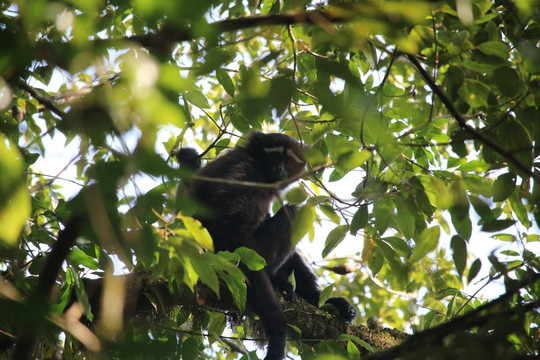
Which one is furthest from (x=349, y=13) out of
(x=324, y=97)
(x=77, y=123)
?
(x=77, y=123)

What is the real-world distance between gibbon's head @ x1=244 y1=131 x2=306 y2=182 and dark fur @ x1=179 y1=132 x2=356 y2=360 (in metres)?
0.01

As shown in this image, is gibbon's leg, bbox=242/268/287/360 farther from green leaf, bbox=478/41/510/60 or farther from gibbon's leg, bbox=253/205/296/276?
green leaf, bbox=478/41/510/60

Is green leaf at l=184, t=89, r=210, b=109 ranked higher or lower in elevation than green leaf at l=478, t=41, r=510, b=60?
higher

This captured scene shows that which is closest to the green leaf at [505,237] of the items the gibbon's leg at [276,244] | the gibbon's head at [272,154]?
the gibbon's leg at [276,244]

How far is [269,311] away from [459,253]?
7.08 ft

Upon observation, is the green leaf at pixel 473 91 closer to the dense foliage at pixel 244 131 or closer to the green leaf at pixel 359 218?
the dense foliage at pixel 244 131

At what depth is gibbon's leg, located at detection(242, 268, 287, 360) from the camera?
3.73 metres

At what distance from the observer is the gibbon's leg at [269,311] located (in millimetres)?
3734

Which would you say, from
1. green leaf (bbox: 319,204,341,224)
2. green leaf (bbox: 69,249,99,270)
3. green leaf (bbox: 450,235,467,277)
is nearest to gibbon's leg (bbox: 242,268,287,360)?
green leaf (bbox: 69,249,99,270)

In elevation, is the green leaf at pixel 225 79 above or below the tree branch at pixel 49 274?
above

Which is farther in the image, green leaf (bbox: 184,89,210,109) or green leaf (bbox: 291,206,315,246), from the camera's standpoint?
green leaf (bbox: 184,89,210,109)

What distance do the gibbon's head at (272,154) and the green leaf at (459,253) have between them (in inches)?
142

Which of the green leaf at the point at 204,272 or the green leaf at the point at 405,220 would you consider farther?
the green leaf at the point at 405,220

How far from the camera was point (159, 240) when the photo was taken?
5.95 ft
